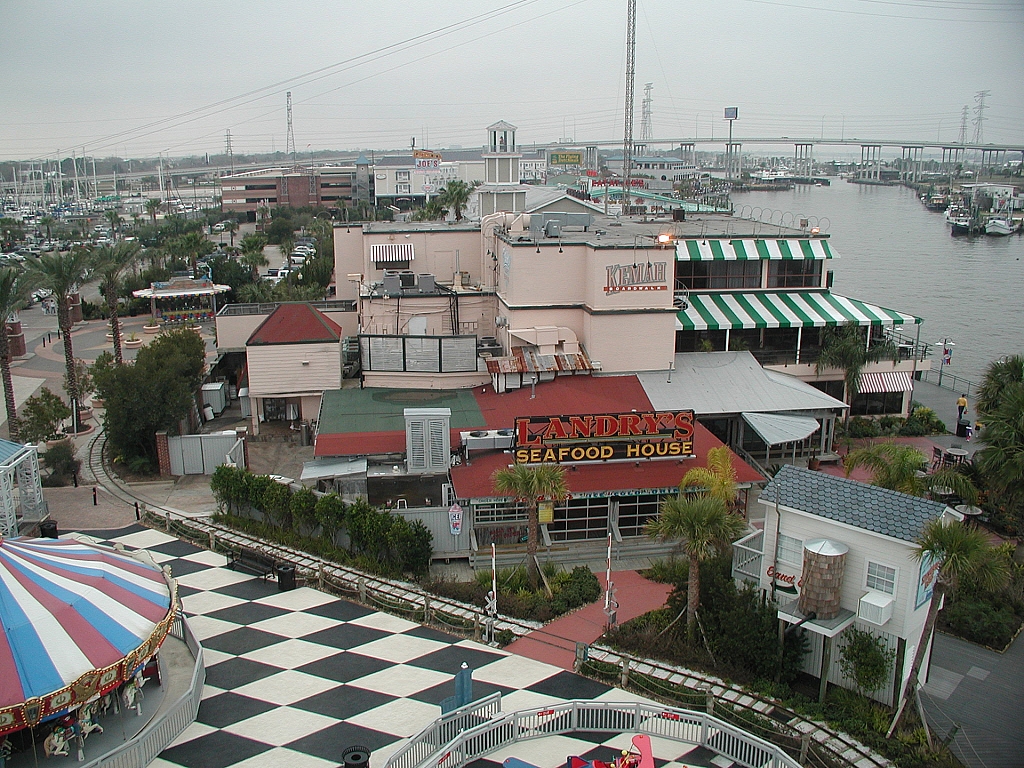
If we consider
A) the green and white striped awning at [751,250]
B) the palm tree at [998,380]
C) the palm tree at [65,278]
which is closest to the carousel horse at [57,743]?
the palm tree at [998,380]

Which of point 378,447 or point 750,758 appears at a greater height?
point 378,447

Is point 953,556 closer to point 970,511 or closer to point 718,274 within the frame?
point 970,511

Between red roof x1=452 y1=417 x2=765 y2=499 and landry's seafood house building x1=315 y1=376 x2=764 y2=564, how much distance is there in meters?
0.03

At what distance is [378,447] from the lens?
94.0ft

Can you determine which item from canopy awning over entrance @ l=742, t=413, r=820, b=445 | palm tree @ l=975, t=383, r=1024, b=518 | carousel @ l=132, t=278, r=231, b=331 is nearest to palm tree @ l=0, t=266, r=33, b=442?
carousel @ l=132, t=278, r=231, b=331

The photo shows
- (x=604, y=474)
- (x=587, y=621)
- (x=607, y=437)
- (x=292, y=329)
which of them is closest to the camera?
(x=587, y=621)

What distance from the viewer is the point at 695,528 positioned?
749 inches

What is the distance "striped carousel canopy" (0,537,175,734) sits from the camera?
14828 millimetres

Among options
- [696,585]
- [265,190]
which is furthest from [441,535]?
[265,190]

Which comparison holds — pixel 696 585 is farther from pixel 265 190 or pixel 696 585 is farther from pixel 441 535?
pixel 265 190

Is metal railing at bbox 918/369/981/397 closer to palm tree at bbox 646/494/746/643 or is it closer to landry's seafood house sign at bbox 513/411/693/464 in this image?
landry's seafood house sign at bbox 513/411/693/464

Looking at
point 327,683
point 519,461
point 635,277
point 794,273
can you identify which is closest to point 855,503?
point 519,461

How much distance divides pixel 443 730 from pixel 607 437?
12811mm

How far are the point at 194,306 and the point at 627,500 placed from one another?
162ft
